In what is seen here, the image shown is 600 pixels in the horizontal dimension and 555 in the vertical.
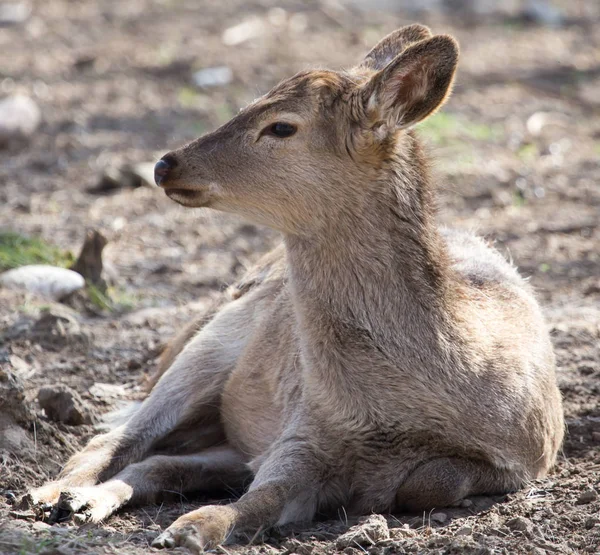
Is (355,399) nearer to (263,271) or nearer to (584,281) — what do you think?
(263,271)

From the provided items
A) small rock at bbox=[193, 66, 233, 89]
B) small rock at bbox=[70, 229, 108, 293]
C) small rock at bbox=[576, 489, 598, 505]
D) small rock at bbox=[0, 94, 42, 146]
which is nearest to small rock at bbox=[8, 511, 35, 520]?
small rock at bbox=[576, 489, 598, 505]

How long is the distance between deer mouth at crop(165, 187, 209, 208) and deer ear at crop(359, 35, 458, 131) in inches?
31.9

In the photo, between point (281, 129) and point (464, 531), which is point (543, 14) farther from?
point (464, 531)

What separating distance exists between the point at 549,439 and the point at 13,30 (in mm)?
10790

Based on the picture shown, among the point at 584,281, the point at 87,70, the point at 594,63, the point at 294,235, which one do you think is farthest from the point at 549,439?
the point at 594,63

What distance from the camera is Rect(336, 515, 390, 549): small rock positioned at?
13.9 feet

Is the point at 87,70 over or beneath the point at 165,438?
over

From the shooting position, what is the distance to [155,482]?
16.8 feet

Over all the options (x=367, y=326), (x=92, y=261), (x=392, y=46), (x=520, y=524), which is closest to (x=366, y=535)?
(x=520, y=524)

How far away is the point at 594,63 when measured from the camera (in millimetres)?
14133

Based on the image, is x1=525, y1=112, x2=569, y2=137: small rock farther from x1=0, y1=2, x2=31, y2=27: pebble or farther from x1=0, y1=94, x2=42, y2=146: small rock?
x1=0, y1=2, x2=31, y2=27: pebble

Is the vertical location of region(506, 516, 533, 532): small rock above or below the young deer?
below

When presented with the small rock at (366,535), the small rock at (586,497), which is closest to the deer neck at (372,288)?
the small rock at (366,535)

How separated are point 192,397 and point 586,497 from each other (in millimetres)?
2111
